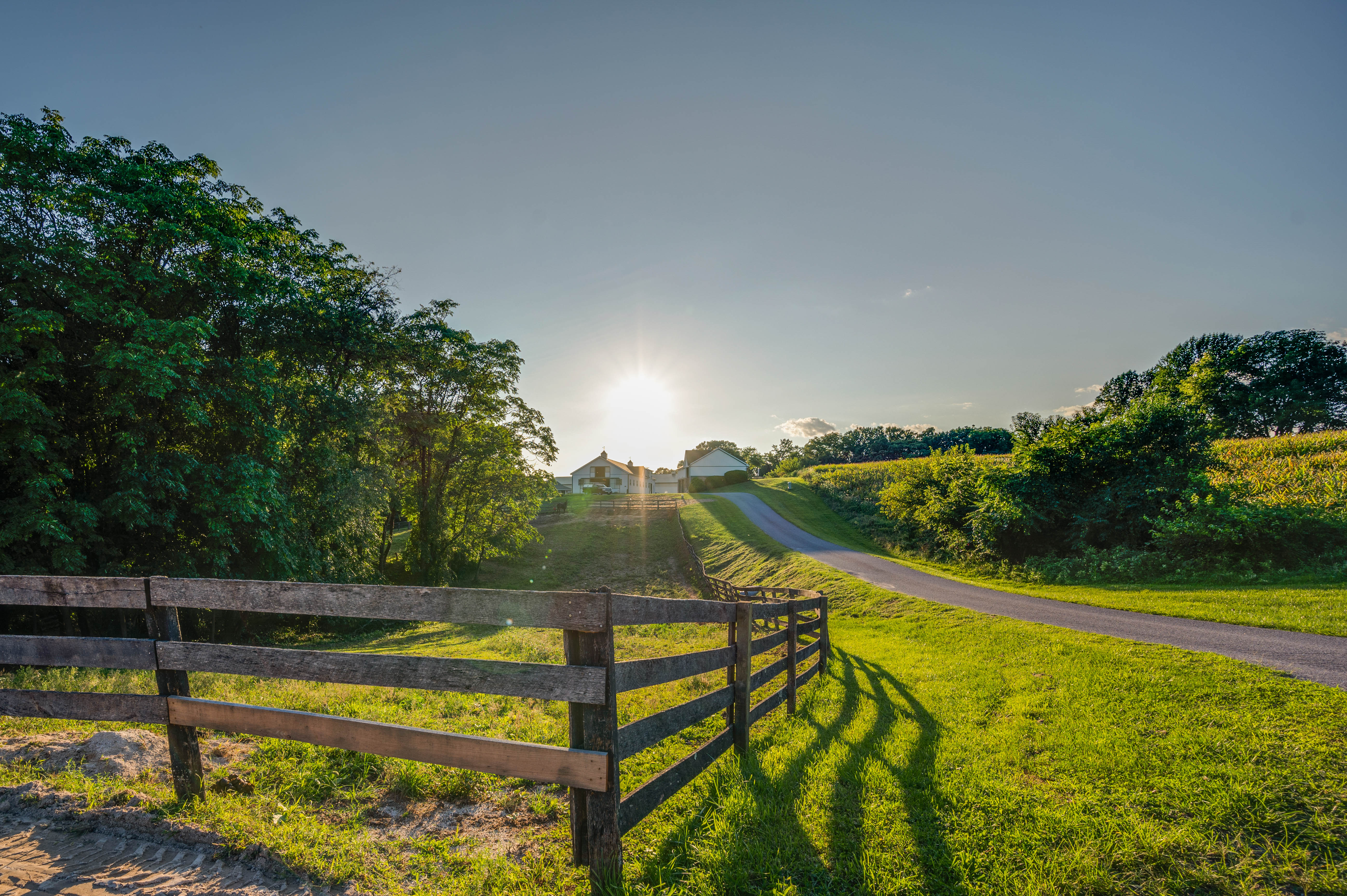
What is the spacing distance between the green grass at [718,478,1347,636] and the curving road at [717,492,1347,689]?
279mm

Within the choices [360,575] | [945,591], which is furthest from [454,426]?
[945,591]

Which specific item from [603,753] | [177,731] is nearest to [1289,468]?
[603,753]

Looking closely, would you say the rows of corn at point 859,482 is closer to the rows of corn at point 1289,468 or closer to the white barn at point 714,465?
the rows of corn at point 1289,468

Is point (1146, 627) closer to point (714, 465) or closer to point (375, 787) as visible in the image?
point (375, 787)

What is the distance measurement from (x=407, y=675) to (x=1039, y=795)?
184 inches

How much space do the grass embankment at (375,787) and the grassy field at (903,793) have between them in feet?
0.06

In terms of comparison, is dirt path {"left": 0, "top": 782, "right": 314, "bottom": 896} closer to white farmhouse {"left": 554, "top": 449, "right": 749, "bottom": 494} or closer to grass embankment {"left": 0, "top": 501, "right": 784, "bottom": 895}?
grass embankment {"left": 0, "top": 501, "right": 784, "bottom": 895}

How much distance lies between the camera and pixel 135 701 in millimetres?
3402

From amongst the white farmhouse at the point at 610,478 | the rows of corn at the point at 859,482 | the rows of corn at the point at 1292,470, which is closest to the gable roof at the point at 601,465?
the white farmhouse at the point at 610,478

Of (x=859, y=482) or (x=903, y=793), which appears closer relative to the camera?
(x=903, y=793)

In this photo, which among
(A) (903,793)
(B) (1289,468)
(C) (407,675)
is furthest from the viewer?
(B) (1289,468)

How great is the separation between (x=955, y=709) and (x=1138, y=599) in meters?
9.90

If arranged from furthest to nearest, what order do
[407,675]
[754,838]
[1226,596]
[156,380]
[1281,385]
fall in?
[1281,385] < [1226,596] < [156,380] < [754,838] < [407,675]

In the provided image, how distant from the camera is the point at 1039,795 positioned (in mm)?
3854
